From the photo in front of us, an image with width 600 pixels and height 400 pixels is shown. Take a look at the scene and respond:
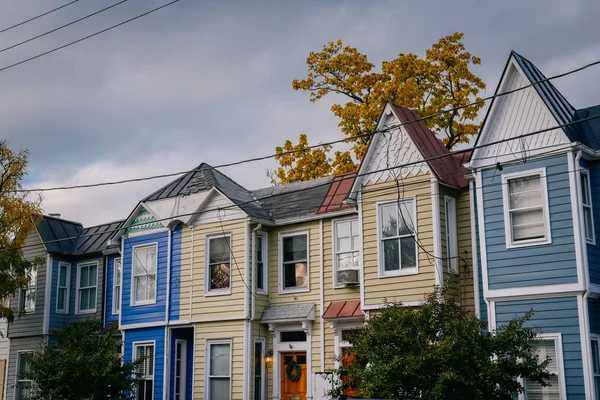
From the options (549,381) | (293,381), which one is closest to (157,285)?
(293,381)

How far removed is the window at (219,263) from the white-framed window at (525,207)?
9139 mm

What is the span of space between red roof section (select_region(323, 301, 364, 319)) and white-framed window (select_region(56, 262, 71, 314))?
13.1 m

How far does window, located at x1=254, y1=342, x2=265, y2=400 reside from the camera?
77.3 feet

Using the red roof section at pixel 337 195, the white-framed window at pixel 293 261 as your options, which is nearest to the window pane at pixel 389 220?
the red roof section at pixel 337 195

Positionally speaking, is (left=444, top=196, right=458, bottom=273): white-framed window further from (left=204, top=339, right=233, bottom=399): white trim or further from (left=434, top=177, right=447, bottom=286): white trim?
(left=204, top=339, right=233, bottom=399): white trim

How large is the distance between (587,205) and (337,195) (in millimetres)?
7748

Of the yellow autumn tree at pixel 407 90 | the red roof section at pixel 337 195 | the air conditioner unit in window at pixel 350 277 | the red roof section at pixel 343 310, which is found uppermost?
the yellow autumn tree at pixel 407 90

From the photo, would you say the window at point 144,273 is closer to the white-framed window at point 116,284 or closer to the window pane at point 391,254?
→ the white-framed window at point 116,284

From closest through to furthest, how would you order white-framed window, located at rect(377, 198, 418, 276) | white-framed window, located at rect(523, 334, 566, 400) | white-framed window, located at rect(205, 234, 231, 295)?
1. white-framed window, located at rect(523, 334, 566, 400)
2. white-framed window, located at rect(377, 198, 418, 276)
3. white-framed window, located at rect(205, 234, 231, 295)

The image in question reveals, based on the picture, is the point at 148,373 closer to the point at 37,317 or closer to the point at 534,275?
the point at 37,317

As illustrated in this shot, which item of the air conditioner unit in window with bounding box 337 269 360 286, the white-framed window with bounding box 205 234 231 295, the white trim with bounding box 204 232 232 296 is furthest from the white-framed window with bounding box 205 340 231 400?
the air conditioner unit in window with bounding box 337 269 360 286

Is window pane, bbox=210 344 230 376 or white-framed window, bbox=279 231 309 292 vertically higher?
white-framed window, bbox=279 231 309 292

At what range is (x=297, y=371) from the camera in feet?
76.4

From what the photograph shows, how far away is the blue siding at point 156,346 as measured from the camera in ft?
82.5
